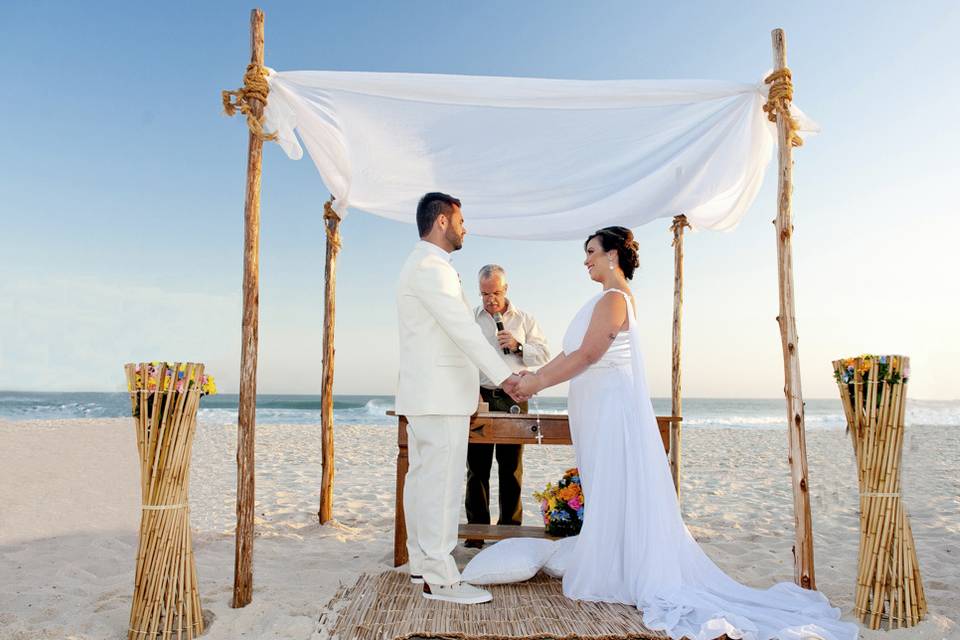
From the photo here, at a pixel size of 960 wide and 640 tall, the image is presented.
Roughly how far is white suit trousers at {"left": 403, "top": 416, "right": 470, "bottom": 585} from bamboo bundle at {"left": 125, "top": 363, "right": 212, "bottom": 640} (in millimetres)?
1035

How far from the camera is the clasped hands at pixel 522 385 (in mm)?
3398

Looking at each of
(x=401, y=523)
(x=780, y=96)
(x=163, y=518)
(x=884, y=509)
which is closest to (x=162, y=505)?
(x=163, y=518)

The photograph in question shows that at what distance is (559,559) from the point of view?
3.72m

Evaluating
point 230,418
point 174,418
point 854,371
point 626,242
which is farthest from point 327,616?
point 230,418

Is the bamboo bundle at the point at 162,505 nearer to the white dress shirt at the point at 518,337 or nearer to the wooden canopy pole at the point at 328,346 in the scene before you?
the white dress shirt at the point at 518,337

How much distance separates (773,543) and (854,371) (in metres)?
2.17

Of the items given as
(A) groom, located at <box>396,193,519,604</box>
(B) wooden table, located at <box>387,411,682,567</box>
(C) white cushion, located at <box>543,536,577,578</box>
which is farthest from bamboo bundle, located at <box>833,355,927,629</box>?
(A) groom, located at <box>396,193,519,604</box>

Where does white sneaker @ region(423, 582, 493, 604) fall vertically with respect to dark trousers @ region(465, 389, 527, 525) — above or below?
below

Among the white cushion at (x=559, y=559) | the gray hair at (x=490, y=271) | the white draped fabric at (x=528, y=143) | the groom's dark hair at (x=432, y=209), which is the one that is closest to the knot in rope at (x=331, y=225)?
the white draped fabric at (x=528, y=143)

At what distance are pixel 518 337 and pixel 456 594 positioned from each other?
209cm

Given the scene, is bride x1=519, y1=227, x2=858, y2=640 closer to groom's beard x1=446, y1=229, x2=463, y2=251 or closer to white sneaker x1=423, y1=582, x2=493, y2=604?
white sneaker x1=423, y1=582, x2=493, y2=604

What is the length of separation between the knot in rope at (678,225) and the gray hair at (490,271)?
1.54 metres

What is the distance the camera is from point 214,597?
351 centimetres

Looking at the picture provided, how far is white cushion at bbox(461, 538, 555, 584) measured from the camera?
11.7 feet
